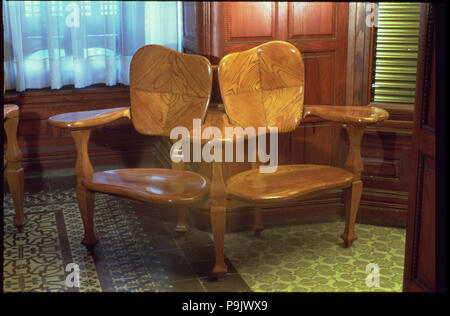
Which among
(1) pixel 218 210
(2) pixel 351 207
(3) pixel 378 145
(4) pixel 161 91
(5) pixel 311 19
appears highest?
(5) pixel 311 19

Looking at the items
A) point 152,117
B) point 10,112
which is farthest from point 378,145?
point 10,112

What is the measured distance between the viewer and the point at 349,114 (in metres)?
3.04

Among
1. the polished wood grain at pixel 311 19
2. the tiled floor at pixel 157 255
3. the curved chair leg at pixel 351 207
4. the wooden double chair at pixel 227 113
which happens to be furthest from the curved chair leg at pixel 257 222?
the polished wood grain at pixel 311 19

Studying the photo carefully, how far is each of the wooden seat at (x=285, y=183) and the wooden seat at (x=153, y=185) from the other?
0.18 metres

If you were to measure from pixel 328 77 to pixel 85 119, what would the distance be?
1.48 meters

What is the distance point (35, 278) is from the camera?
2803 millimetres

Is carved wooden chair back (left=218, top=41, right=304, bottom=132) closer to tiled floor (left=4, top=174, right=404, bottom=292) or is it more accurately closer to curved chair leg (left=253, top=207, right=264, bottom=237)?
curved chair leg (left=253, top=207, right=264, bottom=237)

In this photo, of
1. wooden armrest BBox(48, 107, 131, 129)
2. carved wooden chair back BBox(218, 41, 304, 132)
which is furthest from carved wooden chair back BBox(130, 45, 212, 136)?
carved wooden chair back BBox(218, 41, 304, 132)

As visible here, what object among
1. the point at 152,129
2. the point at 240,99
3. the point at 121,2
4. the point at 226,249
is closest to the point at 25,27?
the point at 121,2

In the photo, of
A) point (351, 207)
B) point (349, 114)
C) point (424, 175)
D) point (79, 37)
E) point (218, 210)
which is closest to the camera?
point (424, 175)

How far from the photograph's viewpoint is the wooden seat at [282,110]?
9.82 ft

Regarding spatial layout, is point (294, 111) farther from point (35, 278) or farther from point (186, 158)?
point (35, 278)

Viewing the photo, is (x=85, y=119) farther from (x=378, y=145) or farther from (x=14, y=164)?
(x=378, y=145)

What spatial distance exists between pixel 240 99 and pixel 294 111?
317 millimetres
